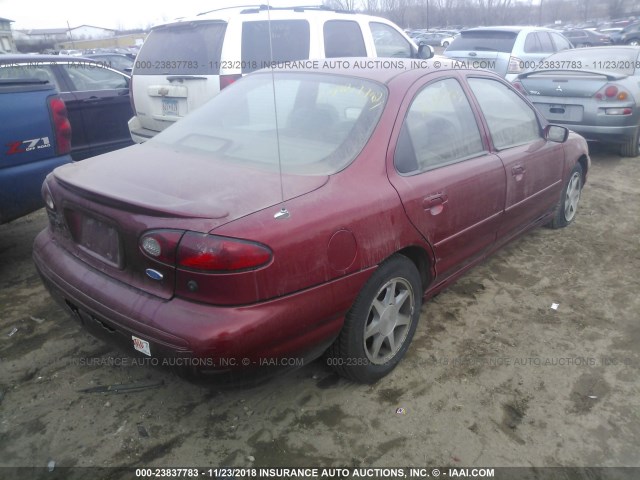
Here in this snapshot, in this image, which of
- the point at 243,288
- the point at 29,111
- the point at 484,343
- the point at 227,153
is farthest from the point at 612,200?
the point at 29,111

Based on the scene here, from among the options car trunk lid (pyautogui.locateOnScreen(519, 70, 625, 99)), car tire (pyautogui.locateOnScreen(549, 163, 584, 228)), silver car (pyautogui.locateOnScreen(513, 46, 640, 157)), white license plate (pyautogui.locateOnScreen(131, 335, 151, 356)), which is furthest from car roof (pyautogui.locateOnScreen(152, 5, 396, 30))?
white license plate (pyautogui.locateOnScreen(131, 335, 151, 356))

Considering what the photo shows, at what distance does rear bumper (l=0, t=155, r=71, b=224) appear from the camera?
12.0 feet

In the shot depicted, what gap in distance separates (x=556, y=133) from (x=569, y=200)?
1.14 m

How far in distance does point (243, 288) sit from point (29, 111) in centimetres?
283

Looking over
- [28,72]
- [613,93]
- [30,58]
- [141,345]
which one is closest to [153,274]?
[141,345]

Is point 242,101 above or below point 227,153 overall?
above

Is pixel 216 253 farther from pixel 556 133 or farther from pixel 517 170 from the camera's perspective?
pixel 556 133

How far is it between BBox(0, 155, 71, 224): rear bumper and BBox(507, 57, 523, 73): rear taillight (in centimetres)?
859

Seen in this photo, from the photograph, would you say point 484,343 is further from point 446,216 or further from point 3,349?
point 3,349

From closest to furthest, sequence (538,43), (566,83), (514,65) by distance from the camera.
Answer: (566,83), (514,65), (538,43)

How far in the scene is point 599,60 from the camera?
808 centimetres

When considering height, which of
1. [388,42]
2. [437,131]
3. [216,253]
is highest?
[388,42]

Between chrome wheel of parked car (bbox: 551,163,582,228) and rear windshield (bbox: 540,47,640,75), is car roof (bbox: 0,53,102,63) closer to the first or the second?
chrome wheel of parked car (bbox: 551,163,582,228)

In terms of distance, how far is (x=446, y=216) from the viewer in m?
2.94
